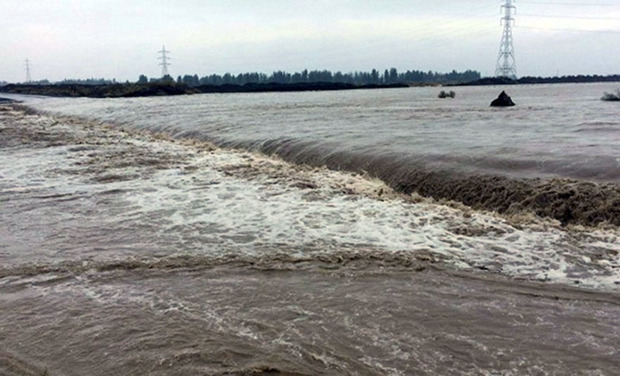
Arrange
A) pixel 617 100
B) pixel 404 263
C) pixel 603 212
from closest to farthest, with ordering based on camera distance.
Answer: pixel 404 263 → pixel 603 212 → pixel 617 100

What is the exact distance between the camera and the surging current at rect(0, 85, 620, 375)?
4.54 m

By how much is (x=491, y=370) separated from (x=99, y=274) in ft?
16.3

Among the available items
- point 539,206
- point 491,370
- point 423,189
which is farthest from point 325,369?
point 423,189

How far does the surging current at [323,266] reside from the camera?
454 centimetres

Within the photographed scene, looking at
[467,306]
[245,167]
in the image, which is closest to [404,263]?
[467,306]

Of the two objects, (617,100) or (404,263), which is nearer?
(404,263)

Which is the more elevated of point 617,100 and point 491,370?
point 617,100

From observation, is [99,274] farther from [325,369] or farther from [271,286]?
[325,369]

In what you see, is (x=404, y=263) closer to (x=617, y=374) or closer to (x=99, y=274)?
(x=617, y=374)

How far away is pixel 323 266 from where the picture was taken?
22.5 ft

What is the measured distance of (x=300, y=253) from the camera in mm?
7371

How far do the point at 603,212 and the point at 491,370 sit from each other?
18.9ft

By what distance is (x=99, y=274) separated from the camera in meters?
6.49

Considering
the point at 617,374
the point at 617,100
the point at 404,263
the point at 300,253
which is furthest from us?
the point at 617,100
